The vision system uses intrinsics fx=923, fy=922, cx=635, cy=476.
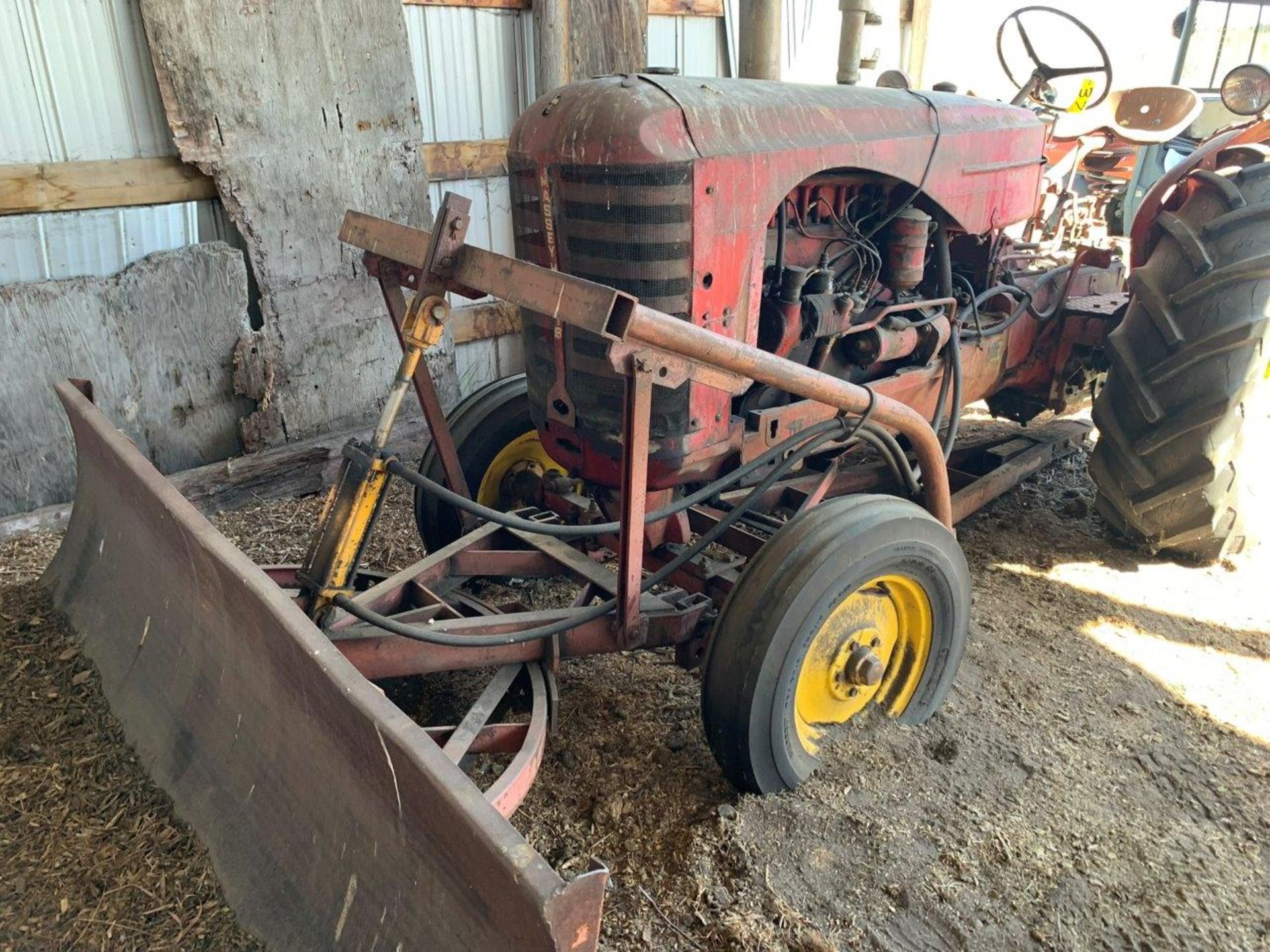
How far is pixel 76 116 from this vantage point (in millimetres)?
2906

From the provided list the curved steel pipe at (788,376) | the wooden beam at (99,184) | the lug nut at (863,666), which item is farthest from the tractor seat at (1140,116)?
the wooden beam at (99,184)

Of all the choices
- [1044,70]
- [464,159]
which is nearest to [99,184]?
[464,159]

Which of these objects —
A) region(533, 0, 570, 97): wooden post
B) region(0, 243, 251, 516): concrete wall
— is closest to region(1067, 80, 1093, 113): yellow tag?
region(533, 0, 570, 97): wooden post

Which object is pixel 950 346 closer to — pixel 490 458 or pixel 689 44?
pixel 490 458

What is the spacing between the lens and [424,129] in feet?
12.4

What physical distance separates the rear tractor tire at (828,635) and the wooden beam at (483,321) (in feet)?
7.89

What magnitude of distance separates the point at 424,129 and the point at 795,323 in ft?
7.10

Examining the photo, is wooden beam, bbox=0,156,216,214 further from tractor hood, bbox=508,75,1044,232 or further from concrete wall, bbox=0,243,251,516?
tractor hood, bbox=508,75,1044,232

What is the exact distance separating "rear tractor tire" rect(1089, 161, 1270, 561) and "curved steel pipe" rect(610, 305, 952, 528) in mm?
866

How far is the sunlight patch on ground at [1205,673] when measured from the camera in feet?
7.93

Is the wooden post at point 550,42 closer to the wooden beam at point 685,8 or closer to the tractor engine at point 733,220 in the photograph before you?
the wooden beam at point 685,8

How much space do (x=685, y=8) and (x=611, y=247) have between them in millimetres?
3325

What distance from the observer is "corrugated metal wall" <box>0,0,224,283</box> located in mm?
2797

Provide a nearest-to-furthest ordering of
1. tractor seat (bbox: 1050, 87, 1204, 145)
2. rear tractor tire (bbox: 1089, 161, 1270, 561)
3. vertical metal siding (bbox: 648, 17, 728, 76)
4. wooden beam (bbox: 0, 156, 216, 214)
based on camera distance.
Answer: rear tractor tire (bbox: 1089, 161, 1270, 561) → wooden beam (bbox: 0, 156, 216, 214) → tractor seat (bbox: 1050, 87, 1204, 145) → vertical metal siding (bbox: 648, 17, 728, 76)
